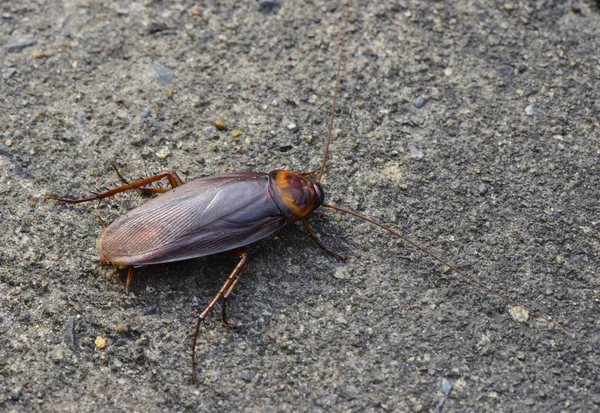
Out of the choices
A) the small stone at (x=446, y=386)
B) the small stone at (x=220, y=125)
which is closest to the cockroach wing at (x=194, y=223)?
the small stone at (x=220, y=125)

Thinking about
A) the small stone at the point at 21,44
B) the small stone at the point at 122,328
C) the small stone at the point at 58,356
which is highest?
the small stone at the point at 21,44

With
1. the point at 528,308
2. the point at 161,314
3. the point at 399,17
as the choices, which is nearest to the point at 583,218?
the point at 528,308

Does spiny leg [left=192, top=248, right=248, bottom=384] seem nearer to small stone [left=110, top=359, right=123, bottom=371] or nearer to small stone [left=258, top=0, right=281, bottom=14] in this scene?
small stone [left=110, top=359, right=123, bottom=371]

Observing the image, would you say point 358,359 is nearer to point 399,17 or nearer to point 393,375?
point 393,375

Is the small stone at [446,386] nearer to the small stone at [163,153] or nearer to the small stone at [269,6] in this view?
the small stone at [163,153]

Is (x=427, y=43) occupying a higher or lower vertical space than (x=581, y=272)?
higher

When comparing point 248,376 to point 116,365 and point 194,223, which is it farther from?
point 194,223

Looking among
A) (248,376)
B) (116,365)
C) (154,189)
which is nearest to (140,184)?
(154,189)
